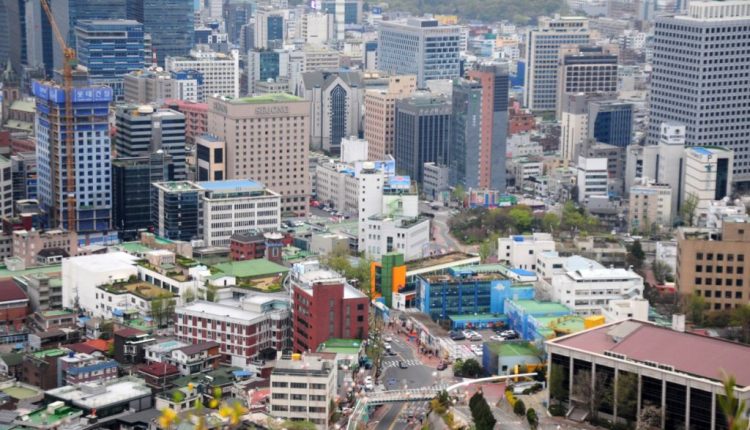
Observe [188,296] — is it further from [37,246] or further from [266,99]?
[266,99]

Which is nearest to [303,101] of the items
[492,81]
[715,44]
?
[492,81]

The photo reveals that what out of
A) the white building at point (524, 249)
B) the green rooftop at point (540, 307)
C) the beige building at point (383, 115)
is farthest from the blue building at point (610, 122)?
the green rooftop at point (540, 307)

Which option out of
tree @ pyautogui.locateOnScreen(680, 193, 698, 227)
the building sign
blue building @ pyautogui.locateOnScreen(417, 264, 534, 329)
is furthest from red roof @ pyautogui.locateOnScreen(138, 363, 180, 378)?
tree @ pyautogui.locateOnScreen(680, 193, 698, 227)

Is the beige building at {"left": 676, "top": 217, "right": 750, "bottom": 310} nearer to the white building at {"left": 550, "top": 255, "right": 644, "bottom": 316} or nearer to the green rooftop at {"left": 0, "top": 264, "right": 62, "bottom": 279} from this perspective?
the white building at {"left": 550, "top": 255, "right": 644, "bottom": 316}

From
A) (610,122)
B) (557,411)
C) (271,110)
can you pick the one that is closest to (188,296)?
(557,411)

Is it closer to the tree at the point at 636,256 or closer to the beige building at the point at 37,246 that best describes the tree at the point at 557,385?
the tree at the point at 636,256

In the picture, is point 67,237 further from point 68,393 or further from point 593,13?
point 593,13

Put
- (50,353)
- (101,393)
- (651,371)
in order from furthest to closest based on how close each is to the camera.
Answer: (50,353) → (101,393) → (651,371)
